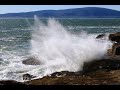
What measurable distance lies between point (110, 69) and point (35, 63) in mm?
4757

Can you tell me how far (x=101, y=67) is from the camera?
8.33 m

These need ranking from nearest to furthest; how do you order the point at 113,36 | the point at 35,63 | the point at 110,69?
the point at 110,69 → the point at 35,63 → the point at 113,36
